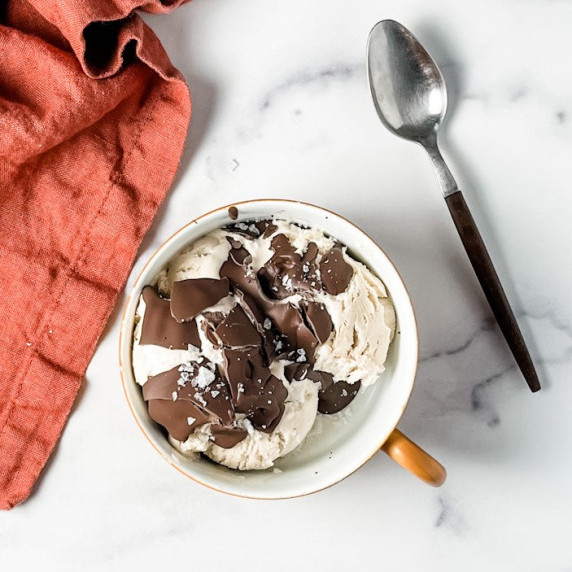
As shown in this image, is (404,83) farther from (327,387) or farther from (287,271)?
(327,387)

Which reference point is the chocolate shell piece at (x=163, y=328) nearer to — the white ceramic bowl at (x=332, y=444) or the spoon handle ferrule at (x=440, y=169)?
the white ceramic bowl at (x=332, y=444)

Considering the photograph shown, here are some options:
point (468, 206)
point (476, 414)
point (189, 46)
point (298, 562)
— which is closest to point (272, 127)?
point (189, 46)

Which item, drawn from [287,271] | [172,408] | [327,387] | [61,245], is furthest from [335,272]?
[61,245]

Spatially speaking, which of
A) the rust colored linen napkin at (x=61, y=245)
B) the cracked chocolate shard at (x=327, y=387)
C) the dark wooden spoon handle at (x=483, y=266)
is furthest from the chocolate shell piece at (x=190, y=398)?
the dark wooden spoon handle at (x=483, y=266)

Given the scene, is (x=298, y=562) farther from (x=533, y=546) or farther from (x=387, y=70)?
(x=387, y=70)

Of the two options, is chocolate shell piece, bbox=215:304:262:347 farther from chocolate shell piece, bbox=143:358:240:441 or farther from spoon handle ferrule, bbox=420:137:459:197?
spoon handle ferrule, bbox=420:137:459:197

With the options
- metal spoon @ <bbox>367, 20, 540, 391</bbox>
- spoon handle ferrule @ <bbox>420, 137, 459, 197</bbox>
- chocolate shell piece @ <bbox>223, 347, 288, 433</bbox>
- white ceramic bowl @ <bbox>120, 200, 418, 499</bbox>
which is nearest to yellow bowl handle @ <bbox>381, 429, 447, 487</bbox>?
white ceramic bowl @ <bbox>120, 200, 418, 499</bbox>
